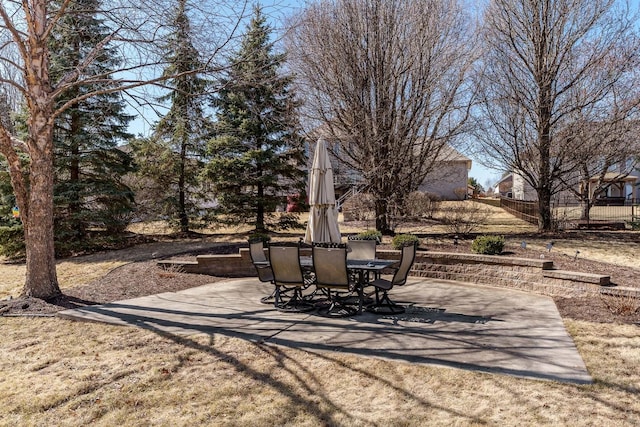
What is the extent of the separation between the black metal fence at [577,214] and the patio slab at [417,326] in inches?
410

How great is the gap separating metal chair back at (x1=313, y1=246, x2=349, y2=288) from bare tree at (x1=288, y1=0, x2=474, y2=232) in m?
7.06

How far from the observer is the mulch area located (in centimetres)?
586

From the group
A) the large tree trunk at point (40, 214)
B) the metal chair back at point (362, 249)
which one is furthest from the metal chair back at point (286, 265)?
the large tree trunk at point (40, 214)

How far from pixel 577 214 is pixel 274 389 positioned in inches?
829

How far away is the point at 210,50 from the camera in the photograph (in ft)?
22.8

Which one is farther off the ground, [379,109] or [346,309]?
[379,109]

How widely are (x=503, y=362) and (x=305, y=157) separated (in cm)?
1310

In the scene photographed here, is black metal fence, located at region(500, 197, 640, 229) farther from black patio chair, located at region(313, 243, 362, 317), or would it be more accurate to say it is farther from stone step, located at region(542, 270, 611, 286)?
black patio chair, located at region(313, 243, 362, 317)

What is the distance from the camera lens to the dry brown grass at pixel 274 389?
10.3 feet

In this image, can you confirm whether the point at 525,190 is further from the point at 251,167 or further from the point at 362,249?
the point at 362,249

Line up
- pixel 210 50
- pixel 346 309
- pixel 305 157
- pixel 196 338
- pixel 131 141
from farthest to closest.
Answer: pixel 305 157, pixel 131 141, pixel 210 50, pixel 346 309, pixel 196 338

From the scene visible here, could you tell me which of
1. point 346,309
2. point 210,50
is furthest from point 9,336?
point 210,50

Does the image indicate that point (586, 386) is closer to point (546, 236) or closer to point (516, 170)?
point (546, 236)

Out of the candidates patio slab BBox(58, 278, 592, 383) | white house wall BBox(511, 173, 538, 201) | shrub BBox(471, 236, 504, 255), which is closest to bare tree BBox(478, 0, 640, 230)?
shrub BBox(471, 236, 504, 255)
